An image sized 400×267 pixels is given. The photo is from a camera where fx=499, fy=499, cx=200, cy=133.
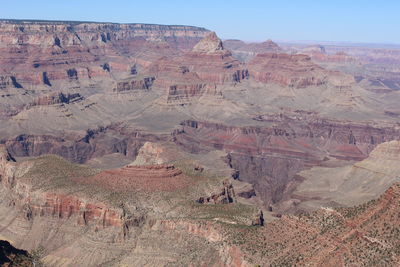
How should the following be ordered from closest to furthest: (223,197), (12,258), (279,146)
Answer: (12,258) < (223,197) < (279,146)

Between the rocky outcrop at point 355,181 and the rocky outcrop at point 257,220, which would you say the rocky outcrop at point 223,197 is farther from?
the rocky outcrop at point 355,181

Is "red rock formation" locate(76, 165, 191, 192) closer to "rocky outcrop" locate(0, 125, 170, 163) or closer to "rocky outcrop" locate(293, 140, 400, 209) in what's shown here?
"rocky outcrop" locate(293, 140, 400, 209)

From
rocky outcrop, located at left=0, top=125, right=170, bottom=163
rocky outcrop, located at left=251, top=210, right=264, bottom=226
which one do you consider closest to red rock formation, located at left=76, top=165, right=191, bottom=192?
rocky outcrop, located at left=251, top=210, right=264, bottom=226

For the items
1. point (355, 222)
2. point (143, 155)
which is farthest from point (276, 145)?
point (355, 222)

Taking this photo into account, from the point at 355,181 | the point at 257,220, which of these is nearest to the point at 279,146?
the point at 355,181

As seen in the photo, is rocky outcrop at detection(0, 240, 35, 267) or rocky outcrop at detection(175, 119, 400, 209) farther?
rocky outcrop at detection(175, 119, 400, 209)

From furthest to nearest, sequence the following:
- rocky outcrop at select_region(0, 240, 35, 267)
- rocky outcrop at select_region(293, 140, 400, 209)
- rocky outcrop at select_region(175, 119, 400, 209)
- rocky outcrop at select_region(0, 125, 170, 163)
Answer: rocky outcrop at select_region(0, 125, 170, 163) → rocky outcrop at select_region(175, 119, 400, 209) → rocky outcrop at select_region(293, 140, 400, 209) → rocky outcrop at select_region(0, 240, 35, 267)

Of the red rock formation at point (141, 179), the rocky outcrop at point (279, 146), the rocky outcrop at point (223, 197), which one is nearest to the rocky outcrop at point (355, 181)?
the rocky outcrop at point (279, 146)

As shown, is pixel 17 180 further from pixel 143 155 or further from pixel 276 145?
pixel 276 145

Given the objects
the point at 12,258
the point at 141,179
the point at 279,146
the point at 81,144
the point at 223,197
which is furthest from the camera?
the point at 81,144

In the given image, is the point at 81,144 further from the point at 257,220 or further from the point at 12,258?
the point at 12,258
